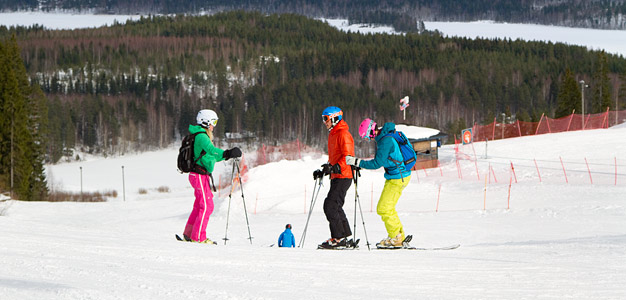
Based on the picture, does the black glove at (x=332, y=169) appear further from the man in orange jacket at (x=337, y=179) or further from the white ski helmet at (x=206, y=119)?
the white ski helmet at (x=206, y=119)

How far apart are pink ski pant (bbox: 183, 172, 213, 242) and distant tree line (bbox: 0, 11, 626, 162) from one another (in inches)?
3198

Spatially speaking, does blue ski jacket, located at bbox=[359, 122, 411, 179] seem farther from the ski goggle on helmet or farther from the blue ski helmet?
Answer: the blue ski helmet

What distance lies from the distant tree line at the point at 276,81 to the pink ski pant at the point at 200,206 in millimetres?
81228

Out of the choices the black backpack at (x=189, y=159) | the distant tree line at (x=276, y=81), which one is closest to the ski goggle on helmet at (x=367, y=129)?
the black backpack at (x=189, y=159)

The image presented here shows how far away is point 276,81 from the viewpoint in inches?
5778

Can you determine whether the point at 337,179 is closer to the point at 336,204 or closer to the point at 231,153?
the point at 336,204

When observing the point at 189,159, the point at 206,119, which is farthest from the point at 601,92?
the point at 189,159

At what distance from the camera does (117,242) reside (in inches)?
313

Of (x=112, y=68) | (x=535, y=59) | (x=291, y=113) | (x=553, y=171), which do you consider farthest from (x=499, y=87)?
(x=553, y=171)

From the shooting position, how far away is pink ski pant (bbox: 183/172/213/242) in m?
8.80

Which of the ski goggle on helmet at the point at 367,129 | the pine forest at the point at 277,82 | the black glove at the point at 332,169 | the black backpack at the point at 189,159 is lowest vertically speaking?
the pine forest at the point at 277,82

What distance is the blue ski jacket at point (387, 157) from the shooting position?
347 inches

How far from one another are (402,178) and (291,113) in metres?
113

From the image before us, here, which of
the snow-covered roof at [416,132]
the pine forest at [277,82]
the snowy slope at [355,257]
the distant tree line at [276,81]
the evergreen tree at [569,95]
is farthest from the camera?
the distant tree line at [276,81]
